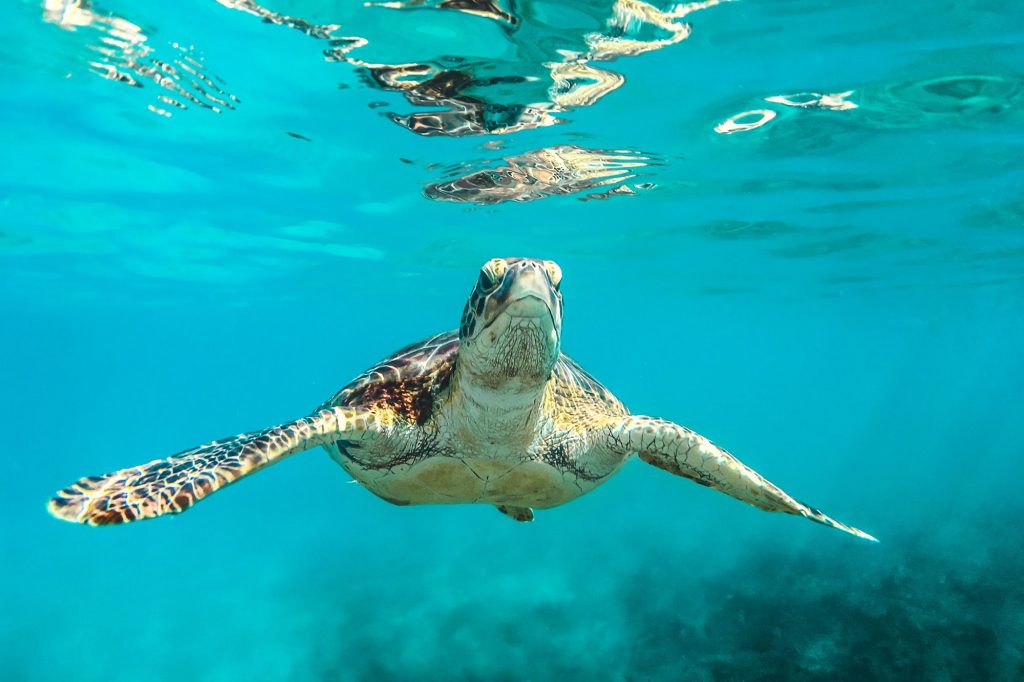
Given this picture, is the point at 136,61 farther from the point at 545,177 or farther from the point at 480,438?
the point at 480,438

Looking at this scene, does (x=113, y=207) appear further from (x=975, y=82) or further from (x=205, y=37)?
(x=975, y=82)

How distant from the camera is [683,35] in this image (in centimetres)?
822

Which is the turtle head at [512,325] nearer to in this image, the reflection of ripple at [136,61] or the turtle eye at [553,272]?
the turtle eye at [553,272]

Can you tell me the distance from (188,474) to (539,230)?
664 inches

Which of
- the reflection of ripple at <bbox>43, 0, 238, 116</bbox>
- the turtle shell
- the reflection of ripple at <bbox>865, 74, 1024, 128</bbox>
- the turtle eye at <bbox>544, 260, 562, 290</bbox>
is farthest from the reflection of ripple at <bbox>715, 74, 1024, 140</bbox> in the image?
the reflection of ripple at <bbox>43, 0, 238, 116</bbox>

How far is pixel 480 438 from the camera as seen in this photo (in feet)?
15.8

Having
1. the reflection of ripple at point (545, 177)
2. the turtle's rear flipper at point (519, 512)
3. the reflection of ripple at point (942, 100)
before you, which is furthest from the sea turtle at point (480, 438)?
the reflection of ripple at point (942, 100)

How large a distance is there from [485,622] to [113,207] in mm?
14013

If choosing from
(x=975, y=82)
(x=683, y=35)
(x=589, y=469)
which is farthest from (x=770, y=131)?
(x=589, y=469)

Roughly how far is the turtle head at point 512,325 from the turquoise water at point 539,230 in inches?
195

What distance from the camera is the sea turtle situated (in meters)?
3.63

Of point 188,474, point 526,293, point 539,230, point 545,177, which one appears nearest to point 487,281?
point 526,293

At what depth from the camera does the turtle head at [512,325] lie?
3598 mm

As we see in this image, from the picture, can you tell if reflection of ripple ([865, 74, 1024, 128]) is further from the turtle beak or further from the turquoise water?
the turtle beak
